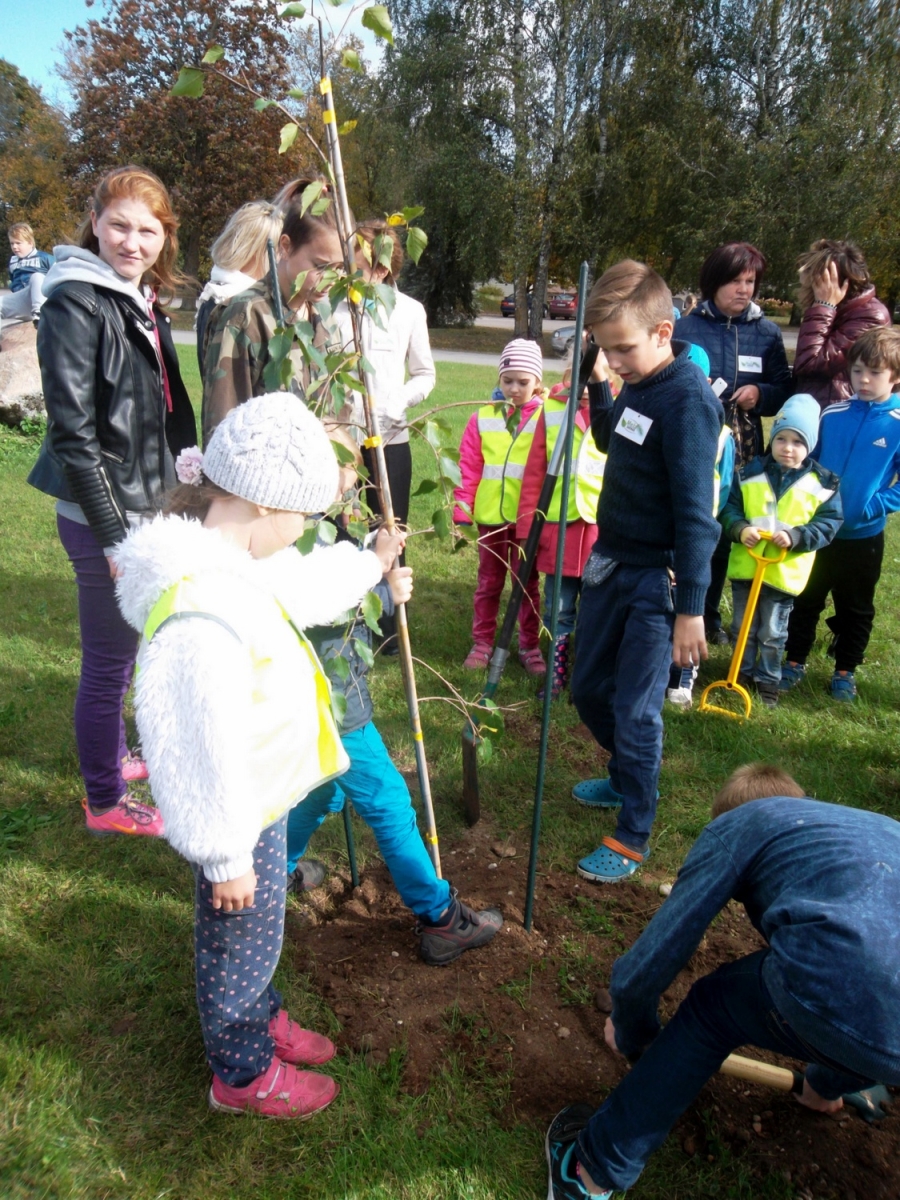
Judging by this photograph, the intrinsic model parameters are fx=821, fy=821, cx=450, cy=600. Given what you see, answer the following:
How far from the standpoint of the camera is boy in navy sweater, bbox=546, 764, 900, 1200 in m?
1.34

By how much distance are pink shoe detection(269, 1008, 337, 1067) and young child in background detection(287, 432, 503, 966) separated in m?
0.39

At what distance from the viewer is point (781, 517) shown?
3889mm

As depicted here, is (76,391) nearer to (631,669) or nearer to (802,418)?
(631,669)

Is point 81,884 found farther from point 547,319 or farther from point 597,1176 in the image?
point 547,319

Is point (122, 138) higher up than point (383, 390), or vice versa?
point (122, 138)

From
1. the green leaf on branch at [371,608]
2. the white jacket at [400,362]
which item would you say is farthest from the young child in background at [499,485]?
the green leaf on branch at [371,608]

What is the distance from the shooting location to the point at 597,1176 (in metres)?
1.70

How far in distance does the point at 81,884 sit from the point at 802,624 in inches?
140

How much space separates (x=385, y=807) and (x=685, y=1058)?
36.7 inches

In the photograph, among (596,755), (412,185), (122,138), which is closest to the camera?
(596,755)

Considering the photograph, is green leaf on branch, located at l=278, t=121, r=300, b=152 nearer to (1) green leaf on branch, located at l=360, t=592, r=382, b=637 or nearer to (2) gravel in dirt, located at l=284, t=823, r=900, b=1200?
(1) green leaf on branch, located at l=360, t=592, r=382, b=637

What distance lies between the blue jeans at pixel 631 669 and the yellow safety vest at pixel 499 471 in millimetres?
1461

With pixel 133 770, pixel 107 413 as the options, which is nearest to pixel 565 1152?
pixel 133 770

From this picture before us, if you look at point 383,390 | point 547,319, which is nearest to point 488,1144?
point 383,390
